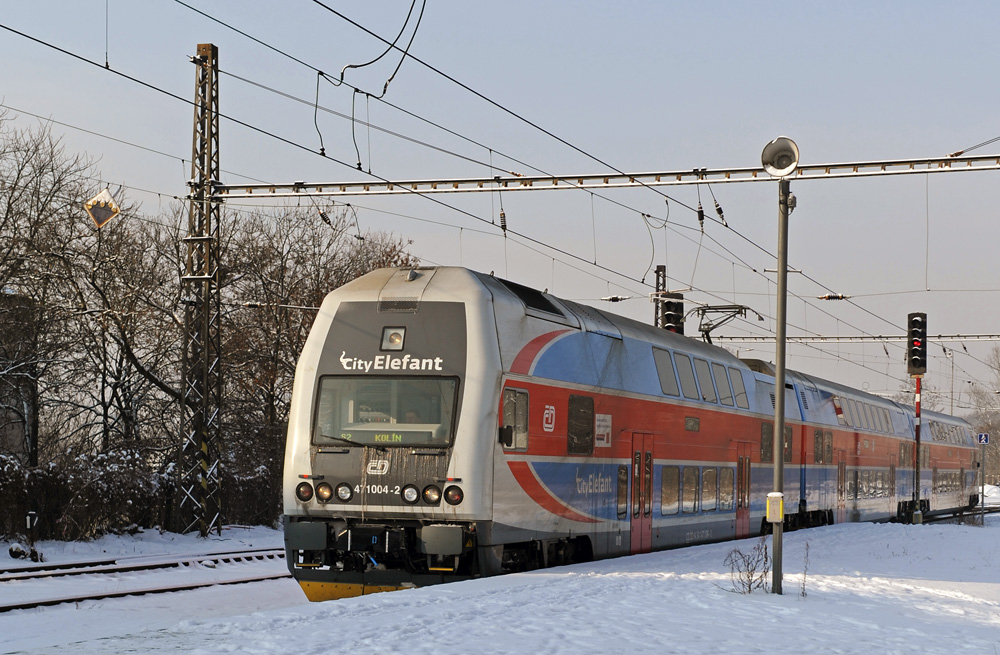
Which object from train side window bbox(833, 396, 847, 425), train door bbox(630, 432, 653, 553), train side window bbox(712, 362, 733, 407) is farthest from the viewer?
train side window bbox(833, 396, 847, 425)

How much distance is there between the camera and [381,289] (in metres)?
14.4

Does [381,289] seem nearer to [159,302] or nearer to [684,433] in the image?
[684,433]

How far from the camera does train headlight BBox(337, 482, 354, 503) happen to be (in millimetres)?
13430

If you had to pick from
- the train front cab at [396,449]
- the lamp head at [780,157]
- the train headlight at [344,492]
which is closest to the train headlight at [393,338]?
the train front cab at [396,449]

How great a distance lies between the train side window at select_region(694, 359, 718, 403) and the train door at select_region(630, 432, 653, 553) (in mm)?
2684

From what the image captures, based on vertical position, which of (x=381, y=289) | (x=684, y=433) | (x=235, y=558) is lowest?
(x=235, y=558)

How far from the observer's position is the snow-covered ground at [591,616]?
891 cm

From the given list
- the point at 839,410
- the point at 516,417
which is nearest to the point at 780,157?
the point at 516,417

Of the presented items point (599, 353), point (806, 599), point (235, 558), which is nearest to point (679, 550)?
point (599, 353)

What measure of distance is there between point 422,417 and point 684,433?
711cm

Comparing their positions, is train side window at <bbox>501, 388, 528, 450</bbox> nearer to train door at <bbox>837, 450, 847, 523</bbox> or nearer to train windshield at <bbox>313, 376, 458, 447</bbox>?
train windshield at <bbox>313, 376, 458, 447</bbox>

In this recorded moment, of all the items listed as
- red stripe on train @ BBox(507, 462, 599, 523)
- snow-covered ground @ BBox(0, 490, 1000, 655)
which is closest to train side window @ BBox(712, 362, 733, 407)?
snow-covered ground @ BBox(0, 490, 1000, 655)

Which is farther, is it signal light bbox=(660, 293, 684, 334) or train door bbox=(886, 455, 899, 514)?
train door bbox=(886, 455, 899, 514)

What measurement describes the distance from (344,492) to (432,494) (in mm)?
1040
